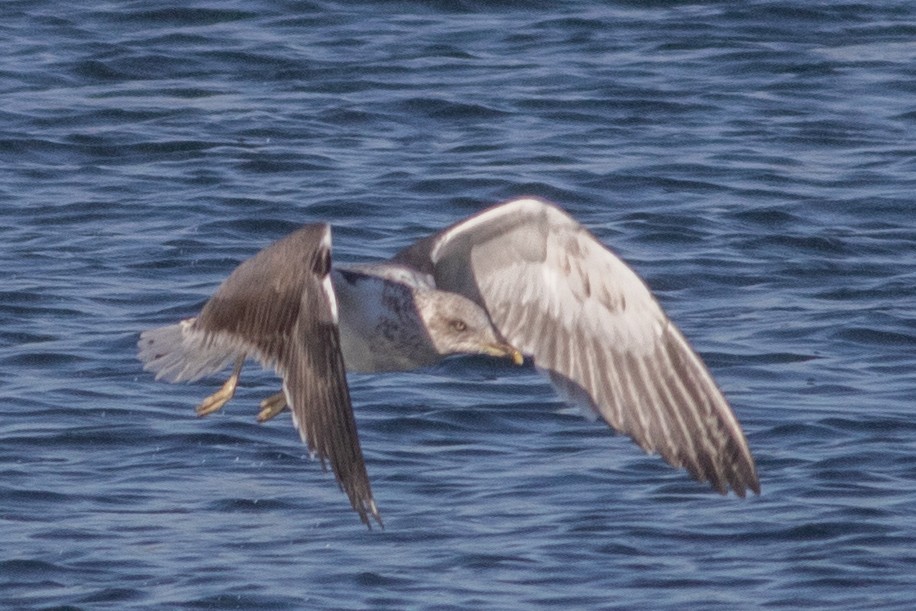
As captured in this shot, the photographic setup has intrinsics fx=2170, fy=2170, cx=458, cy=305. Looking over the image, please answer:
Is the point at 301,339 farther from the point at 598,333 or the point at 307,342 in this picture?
the point at 598,333

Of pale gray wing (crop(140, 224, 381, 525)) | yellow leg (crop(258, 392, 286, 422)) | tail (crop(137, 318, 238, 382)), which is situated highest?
pale gray wing (crop(140, 224, 381, 525))

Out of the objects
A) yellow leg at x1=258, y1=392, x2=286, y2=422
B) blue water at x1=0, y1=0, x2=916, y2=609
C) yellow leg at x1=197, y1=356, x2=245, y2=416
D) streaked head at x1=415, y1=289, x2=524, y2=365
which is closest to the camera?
streaked head at x1=415, y1=289, x2=524, y2=365

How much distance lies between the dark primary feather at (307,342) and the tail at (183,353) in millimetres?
224

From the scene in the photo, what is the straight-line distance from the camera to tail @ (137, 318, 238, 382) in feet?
24.0

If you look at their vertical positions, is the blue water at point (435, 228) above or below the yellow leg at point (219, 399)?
below

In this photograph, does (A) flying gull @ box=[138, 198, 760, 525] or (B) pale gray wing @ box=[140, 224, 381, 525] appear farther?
(A) flying gull @ box=[138, 198, 760, 525]

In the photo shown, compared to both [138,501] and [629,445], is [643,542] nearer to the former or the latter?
[629,445]

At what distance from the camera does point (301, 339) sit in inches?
262

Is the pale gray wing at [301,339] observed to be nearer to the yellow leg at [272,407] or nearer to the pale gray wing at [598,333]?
the yellow leg at [272,407]

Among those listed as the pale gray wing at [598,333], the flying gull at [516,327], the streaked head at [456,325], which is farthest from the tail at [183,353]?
the pale gray wing at [598,333]

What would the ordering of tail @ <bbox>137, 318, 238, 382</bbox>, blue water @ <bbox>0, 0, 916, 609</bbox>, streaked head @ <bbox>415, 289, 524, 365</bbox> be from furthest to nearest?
blue water @ <bbox>0, 0, 916, 609</bbox> < streaked head @ <bbox>415, 289, 524, 365</bbox> < tail @ <bbox>137, 318, 238, 382</bbox>

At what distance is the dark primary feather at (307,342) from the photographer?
6488mm

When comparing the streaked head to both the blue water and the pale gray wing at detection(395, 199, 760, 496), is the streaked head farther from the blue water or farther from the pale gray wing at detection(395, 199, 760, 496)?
the blue water

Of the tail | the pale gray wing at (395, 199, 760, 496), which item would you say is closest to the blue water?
the pale gray wing at (395, 199, 760, 496)
